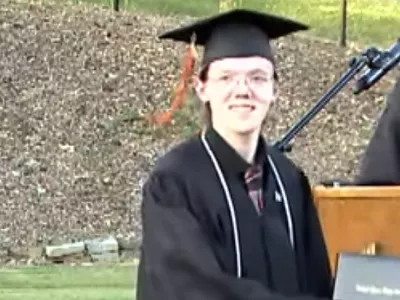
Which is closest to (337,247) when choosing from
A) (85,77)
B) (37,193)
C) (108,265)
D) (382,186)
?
(382,186)

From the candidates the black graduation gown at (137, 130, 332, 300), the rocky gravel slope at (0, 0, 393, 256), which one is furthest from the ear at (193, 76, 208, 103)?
the rocky gravel slope at (0, 0, 393, 256)

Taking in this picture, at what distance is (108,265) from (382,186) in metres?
5.73

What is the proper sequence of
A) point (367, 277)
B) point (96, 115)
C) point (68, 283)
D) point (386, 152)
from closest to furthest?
point (367, 277), point (386, 152), point (68, 283), point (96, 115)

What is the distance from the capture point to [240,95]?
11.4 ft

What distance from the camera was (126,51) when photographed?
47.1 ft

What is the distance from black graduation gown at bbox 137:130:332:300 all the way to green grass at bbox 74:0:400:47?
12.7 m

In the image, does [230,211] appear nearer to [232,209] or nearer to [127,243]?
[232,209]

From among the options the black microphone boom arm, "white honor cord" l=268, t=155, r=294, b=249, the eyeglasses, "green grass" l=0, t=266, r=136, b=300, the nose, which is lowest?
"green grass" l=0, t=266, r=136, b=300

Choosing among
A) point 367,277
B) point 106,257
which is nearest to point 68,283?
point 106,257

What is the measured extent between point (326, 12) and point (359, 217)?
14.6 m

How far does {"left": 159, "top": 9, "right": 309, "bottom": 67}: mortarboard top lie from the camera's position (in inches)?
146

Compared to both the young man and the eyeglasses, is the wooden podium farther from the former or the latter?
the eyeglasses

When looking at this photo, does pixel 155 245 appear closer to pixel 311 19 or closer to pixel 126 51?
pixel 126 51

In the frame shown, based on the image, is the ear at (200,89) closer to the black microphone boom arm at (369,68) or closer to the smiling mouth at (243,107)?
the smiling mouth at (243,107)
